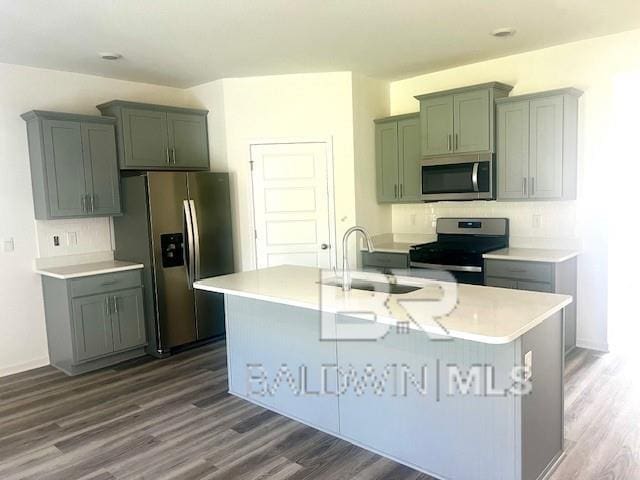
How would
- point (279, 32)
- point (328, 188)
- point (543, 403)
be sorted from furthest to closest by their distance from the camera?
1. point (328, 188)
2. point (279, 32)
3. point (543, 403)

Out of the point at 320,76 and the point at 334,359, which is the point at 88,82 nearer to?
the point at 320,76

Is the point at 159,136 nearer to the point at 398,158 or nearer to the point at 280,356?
the point at 398,158

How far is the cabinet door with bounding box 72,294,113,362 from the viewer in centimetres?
400

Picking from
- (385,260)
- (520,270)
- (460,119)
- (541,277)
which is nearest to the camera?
(541,277)

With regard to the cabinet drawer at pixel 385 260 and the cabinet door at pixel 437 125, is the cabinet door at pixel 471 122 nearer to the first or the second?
the cabinet door at pixel 437 125

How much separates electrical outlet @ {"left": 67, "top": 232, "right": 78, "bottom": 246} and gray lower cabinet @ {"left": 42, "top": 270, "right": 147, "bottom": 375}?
408 mm

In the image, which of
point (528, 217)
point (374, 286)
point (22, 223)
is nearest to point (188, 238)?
point (22, 223)

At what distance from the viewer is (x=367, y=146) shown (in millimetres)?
5125

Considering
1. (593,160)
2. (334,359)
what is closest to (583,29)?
(593,160)

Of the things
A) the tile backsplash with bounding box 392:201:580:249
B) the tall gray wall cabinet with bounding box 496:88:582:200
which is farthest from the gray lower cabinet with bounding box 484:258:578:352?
the tall gray wall cabinet with bounding box 496:88:582:200

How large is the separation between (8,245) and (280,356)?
2.71 m

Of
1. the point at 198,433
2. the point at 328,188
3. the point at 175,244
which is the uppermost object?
the point at 328,188

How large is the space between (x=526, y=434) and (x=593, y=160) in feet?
9.43

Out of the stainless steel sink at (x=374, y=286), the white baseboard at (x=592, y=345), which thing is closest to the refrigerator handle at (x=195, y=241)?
the stainless steel sink at (x=374, y=286)
